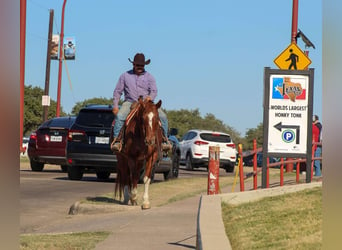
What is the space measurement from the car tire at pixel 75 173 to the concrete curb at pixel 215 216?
30.9ft

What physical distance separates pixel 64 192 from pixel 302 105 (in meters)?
5.92

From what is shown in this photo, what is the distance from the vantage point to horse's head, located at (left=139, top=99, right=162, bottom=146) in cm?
1111

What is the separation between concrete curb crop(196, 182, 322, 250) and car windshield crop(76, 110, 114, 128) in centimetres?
797

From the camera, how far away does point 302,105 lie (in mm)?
14164

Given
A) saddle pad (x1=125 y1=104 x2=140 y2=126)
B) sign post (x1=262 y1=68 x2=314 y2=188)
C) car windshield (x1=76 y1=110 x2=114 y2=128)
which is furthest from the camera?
car windshield (x1=76 y1=110 x2=114 y2=128)

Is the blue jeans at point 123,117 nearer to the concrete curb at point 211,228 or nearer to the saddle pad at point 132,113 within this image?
the saddle pad at point 132,113

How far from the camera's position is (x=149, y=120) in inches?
437

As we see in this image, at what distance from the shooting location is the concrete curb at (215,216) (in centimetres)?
525

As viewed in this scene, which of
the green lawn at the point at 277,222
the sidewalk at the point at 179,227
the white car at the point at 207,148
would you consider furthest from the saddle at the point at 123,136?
the white car at the point at 207,148

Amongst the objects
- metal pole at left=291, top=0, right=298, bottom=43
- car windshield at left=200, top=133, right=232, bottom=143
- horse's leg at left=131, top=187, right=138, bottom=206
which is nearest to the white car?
car windshield at left=200, top=133, right=232, bottom=143

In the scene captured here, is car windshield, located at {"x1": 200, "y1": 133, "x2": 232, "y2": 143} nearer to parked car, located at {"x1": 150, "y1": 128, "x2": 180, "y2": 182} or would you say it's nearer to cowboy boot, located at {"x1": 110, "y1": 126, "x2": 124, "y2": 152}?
parked car, located at {"x1": 150, "y1": 128, "x2": 180, "y2": 182}

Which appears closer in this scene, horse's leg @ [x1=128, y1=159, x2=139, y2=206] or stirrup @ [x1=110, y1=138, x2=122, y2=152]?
stirrup @ [x1=110, y1=138, x2=122, y2=152]

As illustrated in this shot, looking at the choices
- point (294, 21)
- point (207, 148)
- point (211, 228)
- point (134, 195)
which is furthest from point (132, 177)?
point (207, 148)
